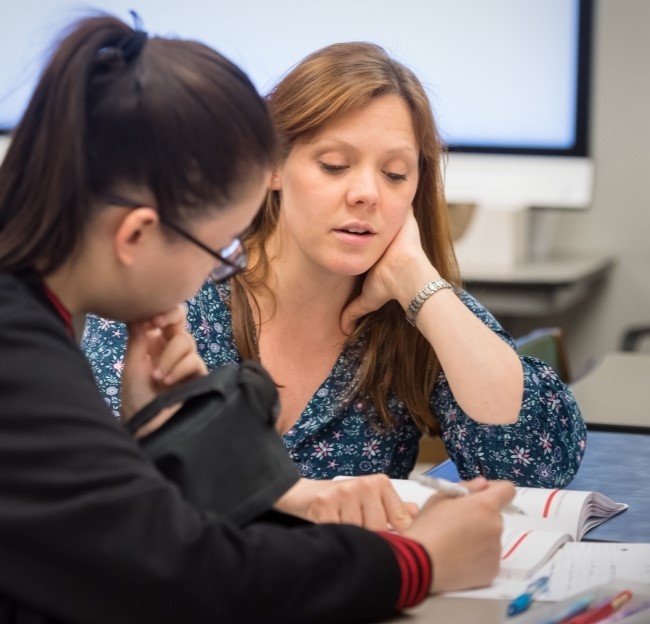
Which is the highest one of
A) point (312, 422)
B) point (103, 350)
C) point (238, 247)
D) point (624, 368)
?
point (238, 247)

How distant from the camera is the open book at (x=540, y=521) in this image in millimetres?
1020

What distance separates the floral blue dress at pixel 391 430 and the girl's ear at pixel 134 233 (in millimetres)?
655

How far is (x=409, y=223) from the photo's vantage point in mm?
1624

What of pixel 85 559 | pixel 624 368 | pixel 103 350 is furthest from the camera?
pixel 624 368

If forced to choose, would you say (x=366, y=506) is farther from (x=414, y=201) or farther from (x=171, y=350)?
(x=414, y=201)

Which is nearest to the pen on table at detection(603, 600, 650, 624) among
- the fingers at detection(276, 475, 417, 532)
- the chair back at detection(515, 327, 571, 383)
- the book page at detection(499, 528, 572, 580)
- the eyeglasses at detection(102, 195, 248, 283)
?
the book page at detection(499, 528, 572, 580)

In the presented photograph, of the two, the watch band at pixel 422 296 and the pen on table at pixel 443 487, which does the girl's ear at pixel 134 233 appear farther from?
the watch band at pixel 422 296

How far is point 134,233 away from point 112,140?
70 millimetres

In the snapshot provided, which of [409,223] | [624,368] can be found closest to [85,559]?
[409,223]

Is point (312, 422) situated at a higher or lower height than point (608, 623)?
lower

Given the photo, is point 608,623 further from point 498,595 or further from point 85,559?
point 85,559

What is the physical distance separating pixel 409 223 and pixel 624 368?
89cm

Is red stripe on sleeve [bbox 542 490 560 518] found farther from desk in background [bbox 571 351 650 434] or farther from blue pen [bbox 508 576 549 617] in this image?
desk in background [bbox 571 351 650 434]

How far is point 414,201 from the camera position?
5.36ft
